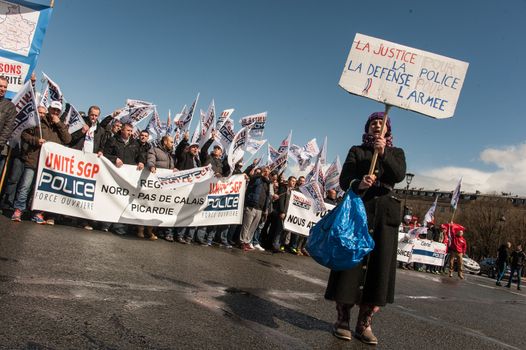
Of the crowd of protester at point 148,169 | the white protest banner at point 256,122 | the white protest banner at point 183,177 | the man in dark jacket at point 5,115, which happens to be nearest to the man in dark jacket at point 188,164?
the crowd of protester at point 148,169

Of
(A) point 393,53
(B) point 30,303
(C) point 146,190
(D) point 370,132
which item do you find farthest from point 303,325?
(C) point 146,190

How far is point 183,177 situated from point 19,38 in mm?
4007

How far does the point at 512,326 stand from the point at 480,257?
58.2 metres

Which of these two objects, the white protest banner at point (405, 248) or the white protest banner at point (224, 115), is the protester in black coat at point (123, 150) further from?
the white protest banner at point (405, 248)

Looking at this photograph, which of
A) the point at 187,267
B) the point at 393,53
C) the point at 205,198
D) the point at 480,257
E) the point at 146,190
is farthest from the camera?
the point at 480,257

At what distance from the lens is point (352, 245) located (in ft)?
11.8

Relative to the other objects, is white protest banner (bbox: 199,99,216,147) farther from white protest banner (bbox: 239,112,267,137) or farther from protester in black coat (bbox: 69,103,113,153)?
protester in black coat (bbox: 69,103,113,153)

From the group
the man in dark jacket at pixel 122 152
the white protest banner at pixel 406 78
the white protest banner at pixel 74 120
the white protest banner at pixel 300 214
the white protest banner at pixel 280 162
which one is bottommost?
the white protest banner at pixel 300 214

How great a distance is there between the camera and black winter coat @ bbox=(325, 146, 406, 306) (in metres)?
3.84

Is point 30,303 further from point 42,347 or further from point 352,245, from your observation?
point 352,245

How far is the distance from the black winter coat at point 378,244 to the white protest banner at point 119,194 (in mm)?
6048

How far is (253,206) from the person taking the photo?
1084 centimetres

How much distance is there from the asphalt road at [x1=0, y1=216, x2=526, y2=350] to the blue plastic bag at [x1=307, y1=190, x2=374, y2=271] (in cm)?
70

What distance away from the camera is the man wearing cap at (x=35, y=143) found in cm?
791
